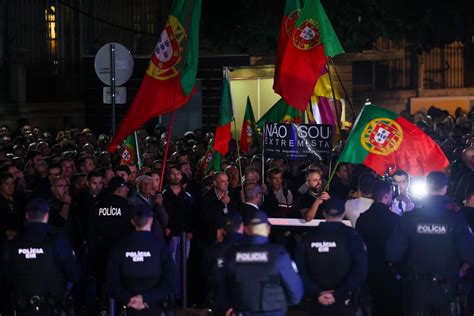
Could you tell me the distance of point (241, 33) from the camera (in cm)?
3331

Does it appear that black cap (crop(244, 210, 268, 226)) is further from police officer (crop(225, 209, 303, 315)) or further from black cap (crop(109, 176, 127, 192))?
black cap (crop(109, 176, 127, 192))

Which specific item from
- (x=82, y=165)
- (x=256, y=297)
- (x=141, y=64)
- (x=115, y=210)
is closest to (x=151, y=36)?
(x=141, y=64)

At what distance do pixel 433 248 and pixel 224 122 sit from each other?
6.70 m

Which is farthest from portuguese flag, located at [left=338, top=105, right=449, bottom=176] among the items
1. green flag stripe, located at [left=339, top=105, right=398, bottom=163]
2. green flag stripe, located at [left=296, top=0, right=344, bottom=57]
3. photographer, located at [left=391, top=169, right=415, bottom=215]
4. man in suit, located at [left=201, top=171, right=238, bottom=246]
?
green flag stripe, located at [left=296, top=0, right=344, bottom=57]

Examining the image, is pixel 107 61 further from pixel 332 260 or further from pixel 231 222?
pixel 332 260

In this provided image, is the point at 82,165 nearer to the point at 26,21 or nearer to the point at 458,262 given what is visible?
the point at 458,262

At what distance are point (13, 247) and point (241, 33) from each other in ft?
69.2

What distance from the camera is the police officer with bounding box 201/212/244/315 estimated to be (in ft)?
38.5

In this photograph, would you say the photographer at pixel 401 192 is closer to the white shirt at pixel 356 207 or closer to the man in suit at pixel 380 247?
the white shirt at pixel 356 207

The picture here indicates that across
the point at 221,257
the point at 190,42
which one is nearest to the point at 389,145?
the point at 190,42

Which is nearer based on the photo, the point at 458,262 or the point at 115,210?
the point at 458,262

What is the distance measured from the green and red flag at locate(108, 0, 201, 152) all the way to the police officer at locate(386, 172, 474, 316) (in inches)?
170

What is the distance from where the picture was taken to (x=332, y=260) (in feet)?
40.1

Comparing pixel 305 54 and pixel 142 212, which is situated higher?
pixel 305 54
